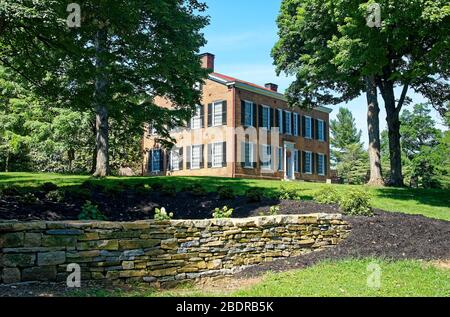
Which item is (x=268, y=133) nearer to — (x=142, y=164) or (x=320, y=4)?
(x=142, y=164)

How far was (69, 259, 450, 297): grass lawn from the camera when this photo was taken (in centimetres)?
616

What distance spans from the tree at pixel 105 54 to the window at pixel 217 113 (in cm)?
818

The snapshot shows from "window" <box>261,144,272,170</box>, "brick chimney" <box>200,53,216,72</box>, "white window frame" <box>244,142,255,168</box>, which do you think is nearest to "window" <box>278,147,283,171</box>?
"window" <box>261,144,272,170</box>

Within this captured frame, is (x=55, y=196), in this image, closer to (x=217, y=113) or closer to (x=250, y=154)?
(x=217, y=113)

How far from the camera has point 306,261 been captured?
8.28 meters

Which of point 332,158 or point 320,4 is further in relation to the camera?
point 332,158

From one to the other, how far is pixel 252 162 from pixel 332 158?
33649 mm

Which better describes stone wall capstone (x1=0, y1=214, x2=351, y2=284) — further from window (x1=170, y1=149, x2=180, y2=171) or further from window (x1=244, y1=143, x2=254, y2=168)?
window (x1=170, y1=149, x2=180, y2=171)

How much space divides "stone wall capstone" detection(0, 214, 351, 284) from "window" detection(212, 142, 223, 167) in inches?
798

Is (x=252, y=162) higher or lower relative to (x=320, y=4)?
lower

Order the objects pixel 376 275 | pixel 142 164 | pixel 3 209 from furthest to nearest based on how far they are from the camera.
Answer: pixel 142 164, pixel 3 209, pixel 376 275
